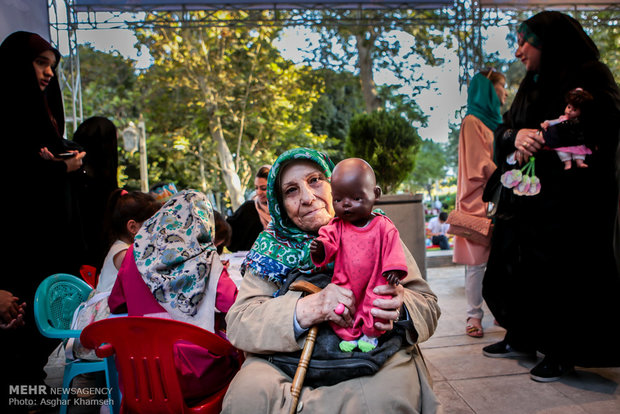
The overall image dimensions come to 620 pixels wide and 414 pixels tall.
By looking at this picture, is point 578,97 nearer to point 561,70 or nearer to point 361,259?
point 561,70

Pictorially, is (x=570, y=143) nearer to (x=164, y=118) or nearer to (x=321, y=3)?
(x=321, y=3)

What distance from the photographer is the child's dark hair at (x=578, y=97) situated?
9.04ft

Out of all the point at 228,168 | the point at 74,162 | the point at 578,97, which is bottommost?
the point at 228,168

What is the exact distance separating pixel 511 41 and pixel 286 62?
1623cm

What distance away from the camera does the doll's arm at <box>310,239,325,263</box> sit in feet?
5.25

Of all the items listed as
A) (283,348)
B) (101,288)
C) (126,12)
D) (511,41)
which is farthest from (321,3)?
(511,41)

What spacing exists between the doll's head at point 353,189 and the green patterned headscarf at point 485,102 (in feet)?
11.1

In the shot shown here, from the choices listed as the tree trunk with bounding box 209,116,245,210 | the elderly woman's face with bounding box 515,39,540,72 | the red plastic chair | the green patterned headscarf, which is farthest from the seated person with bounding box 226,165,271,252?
the tree trunk with bounding box 209,116,245,210

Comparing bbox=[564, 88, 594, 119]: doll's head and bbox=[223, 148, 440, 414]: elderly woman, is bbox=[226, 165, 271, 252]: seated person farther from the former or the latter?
bbox=[564, 88, 594, 119]: doll's head

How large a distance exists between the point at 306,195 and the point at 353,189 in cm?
43

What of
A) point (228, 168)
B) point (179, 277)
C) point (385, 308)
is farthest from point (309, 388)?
point (228, 168)

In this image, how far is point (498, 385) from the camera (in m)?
3.05

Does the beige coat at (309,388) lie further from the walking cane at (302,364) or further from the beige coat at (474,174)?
the beige coat at (474,174)

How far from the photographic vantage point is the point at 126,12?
349 inches
